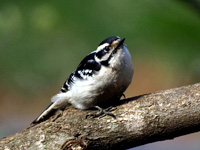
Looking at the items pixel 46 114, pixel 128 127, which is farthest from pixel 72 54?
pixel 128 127

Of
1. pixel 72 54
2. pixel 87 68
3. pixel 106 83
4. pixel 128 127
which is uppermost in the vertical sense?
pixel 72 54

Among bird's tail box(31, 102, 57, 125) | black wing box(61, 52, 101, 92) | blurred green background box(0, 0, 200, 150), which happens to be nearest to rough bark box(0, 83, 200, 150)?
bird's tail box(31, 102, 57, 125)

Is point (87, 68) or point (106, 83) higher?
point (87, 68)

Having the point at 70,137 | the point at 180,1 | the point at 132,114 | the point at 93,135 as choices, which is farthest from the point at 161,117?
the point at 180,1

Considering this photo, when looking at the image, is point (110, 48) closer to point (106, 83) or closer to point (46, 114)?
point (106, 83)

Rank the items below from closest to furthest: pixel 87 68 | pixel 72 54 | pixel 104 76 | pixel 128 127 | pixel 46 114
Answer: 1. pixel 128 127
2. pixel 104 76
3. pixel 87 68
4. pixel 46 114
5. pixel 72 54

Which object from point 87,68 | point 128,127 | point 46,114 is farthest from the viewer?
point 46,114

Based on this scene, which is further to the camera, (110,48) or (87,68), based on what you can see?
(87,68)
